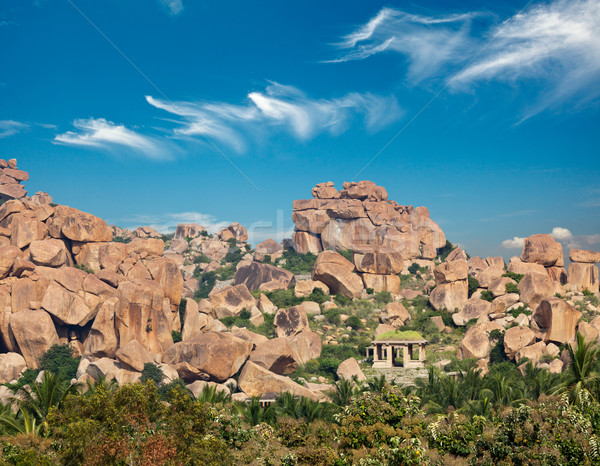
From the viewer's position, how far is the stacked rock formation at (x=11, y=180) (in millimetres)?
114562

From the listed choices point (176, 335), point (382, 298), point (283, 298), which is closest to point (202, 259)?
point (283, 298)

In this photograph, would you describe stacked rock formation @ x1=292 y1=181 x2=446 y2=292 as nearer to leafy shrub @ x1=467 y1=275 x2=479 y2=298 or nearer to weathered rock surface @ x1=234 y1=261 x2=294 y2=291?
weathered rock surface @ x1=234 y1=261 x2=294 y2=291

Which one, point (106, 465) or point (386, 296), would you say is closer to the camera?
point (106, 465)

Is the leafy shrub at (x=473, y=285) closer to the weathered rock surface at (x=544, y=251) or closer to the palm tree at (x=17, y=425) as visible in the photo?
the weathered rock surface at (x=544, y=251)

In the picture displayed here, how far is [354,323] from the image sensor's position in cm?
6606

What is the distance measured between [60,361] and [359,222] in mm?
67698

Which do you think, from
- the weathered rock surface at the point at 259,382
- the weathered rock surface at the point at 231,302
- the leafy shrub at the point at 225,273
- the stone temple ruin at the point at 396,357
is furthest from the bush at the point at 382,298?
the leafy shrub at the point at 225,273

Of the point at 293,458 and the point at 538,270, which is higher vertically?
the point at 538,270

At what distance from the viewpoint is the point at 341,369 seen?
165 ft

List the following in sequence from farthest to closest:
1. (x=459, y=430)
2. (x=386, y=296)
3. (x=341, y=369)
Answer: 1. (x=386, y=296)
2. (x=341, y=369)
3. (x=459, y=430)

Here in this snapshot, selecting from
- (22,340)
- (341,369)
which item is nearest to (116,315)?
(22,340)

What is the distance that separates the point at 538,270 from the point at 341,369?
31153mm

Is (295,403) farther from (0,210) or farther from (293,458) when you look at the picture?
(0,210)

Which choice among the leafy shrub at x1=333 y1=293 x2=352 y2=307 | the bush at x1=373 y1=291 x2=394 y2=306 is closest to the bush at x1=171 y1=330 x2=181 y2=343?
the leafy shrub at x1=333 y1=293 x2=352 y2=307
